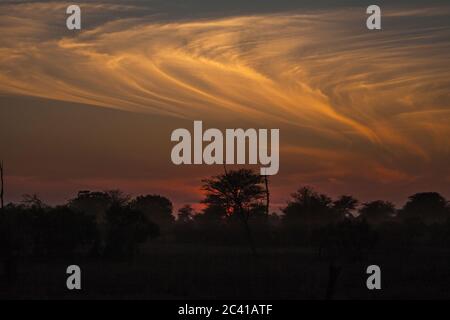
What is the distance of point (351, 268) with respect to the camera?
1619 inches

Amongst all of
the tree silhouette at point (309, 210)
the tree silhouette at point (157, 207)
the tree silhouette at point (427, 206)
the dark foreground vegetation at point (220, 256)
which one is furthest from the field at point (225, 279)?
the tree silhouette at point (427, 206)

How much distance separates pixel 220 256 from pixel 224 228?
2300 cm

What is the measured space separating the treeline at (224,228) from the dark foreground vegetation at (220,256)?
0.30ft

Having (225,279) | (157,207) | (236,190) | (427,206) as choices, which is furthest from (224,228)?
(427,206)

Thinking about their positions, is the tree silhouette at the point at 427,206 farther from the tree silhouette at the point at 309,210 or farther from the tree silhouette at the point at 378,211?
the tree silhouette at the point at 309,210

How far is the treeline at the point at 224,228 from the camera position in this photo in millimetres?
46219

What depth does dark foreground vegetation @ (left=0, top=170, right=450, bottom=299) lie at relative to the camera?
101ft

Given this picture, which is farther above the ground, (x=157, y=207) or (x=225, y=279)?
(x=157, y=207)

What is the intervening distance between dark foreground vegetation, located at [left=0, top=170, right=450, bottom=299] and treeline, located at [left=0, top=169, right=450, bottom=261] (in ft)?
0.30

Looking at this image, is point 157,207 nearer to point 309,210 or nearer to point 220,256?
point 309,210

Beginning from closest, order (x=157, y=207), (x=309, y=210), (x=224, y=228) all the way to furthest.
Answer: (x=224, y=228), (x=309, y=210), (x=157, y=207)

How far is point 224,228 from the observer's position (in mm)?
71500
